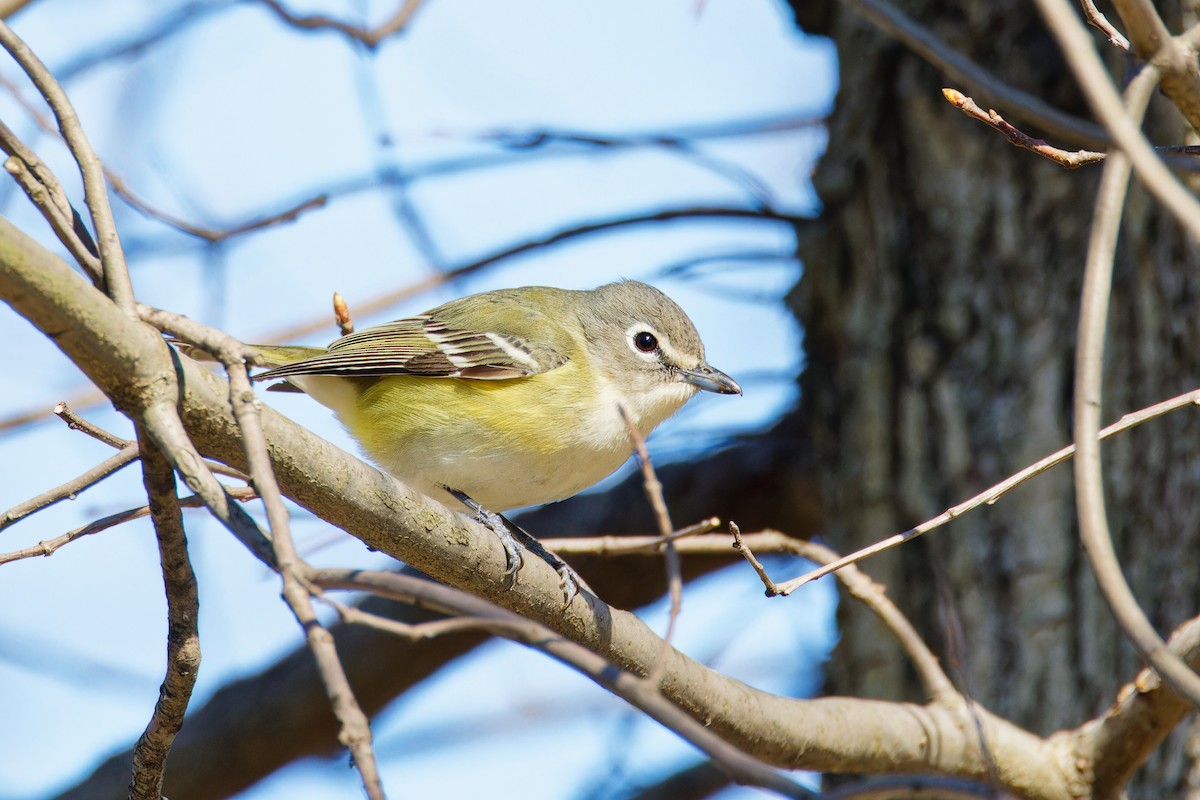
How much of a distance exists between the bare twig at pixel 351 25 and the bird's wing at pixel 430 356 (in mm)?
1134

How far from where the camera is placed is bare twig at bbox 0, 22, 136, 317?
7.23 ft

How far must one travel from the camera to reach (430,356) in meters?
4.43

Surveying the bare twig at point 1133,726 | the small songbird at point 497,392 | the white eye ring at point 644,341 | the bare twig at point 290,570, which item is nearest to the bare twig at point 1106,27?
the bare twig at point 1133,726

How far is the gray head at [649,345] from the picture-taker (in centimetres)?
482

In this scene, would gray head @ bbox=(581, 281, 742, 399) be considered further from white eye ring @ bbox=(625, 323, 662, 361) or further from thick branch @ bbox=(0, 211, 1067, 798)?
thick branch @ bbox=(0, 211, 1067, 798)

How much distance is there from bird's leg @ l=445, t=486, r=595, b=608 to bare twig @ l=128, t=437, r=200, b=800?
940mm

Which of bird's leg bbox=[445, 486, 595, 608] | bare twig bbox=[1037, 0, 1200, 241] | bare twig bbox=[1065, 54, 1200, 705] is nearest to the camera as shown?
bare twig bbox=[1037, 0, 1200, 241]

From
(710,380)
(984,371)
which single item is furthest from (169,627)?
(984,371)

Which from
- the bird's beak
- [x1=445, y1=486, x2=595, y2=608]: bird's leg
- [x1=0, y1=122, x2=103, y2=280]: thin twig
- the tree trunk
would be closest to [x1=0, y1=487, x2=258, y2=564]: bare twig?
[x1=0, y1=122, x2=103, y2=280]: thin twig

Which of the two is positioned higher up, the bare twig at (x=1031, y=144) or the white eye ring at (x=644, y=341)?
the white eye ring at (x=644, y=341)

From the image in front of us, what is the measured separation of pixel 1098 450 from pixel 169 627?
1775mm

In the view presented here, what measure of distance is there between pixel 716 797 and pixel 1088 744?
3157mm

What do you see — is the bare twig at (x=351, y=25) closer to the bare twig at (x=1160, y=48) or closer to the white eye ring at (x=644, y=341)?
the white eye ring at (x=644, y=341)

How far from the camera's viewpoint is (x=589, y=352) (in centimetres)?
486
